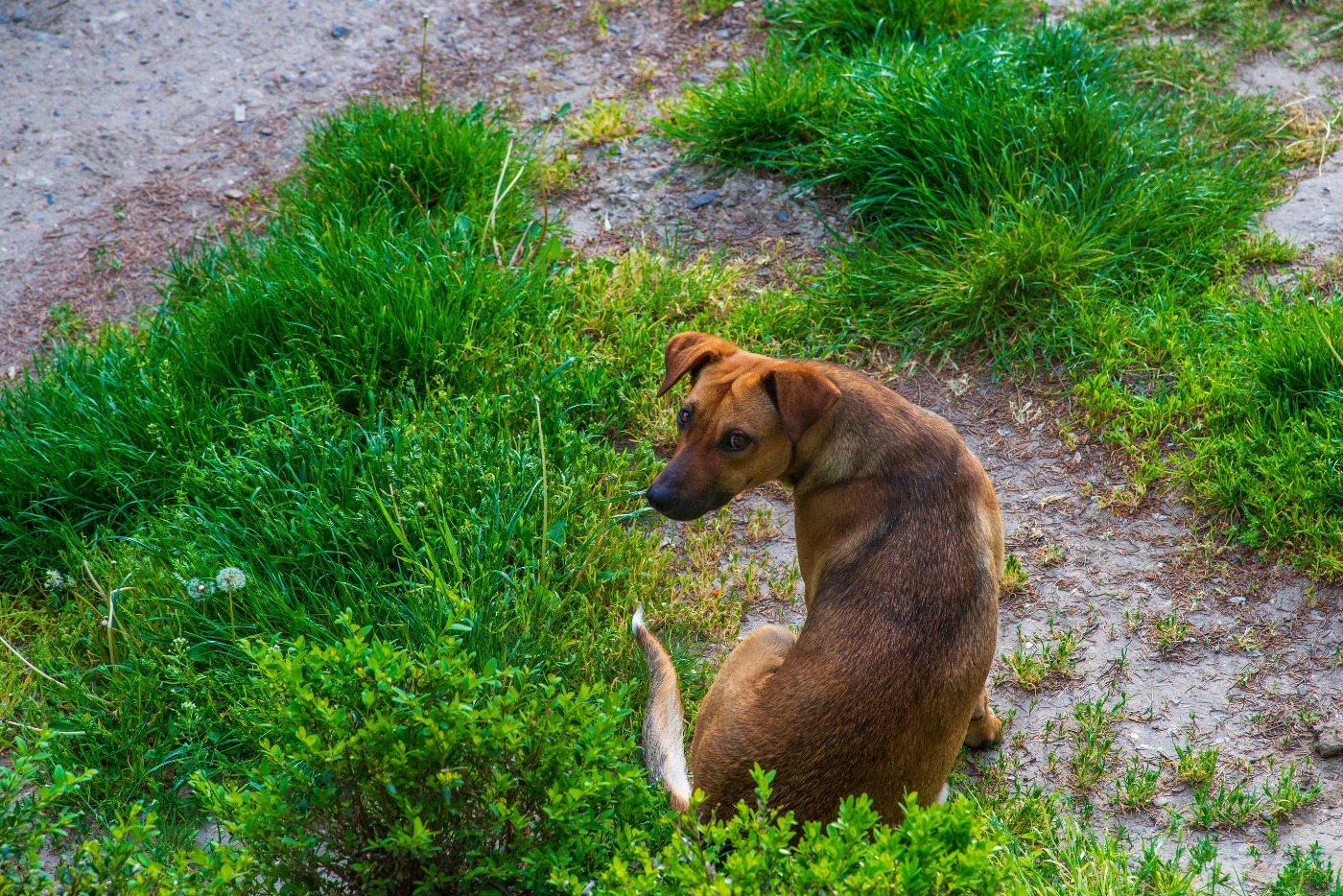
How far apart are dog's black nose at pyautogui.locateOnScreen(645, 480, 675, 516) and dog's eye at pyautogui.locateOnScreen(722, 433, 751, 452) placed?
258 mm

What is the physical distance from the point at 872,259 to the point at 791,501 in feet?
4.97

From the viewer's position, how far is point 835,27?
6.56 meters

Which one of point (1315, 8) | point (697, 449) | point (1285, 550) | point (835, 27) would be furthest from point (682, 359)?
point (1315, 8)

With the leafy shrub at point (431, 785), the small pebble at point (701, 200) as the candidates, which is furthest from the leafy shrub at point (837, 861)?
the small pebble at point (701, 200)

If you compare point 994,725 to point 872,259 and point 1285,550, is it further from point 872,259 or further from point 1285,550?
point 872,259

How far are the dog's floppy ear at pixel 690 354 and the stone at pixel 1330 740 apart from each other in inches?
96.0

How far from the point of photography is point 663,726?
3.33 metres

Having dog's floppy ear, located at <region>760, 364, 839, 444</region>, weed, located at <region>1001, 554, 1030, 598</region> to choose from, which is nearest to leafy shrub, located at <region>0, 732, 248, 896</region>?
dog's floppy ear, located at <region>760, 364, 839, 444</region>

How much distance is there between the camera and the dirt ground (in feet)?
12.3

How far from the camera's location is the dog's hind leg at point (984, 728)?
11.6ft

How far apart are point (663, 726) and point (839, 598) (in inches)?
28.1

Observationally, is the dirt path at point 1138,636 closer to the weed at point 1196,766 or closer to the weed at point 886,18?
the weed at point 1196,766

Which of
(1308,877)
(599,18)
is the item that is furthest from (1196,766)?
(599,18)

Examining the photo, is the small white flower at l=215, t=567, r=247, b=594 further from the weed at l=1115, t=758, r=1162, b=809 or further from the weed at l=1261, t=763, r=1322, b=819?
the weed at l=1261, t=763, r=1322, b=819
